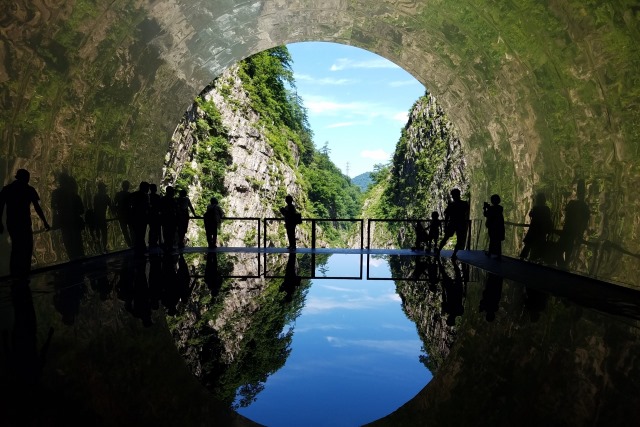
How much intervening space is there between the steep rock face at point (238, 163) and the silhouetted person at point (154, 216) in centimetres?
1033

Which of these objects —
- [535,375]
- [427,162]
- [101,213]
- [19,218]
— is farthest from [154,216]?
[427,162]

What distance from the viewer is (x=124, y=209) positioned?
43.1 feet

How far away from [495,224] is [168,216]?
27.1 feet

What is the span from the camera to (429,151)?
113 feet

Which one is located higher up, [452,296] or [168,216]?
[168,216]

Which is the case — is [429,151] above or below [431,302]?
above

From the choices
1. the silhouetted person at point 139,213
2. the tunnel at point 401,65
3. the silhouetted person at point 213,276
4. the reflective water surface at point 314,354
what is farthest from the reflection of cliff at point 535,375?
the silhouetted person at point 139,213

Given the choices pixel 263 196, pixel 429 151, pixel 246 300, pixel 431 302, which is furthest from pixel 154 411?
pixel 429 151

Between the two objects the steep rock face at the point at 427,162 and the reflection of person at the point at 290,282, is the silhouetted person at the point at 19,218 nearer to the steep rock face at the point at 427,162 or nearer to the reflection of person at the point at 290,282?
the reflection of person at the point at 290,282

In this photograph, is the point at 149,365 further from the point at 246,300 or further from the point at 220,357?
the point at 246,300

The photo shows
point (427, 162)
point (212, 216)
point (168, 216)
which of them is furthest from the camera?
point (427, 162)

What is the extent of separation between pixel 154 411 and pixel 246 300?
3.55 meters

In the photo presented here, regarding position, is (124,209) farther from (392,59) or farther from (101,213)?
(392,59)

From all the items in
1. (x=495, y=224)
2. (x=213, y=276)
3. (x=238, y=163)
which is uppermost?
(x=238, y=163)
